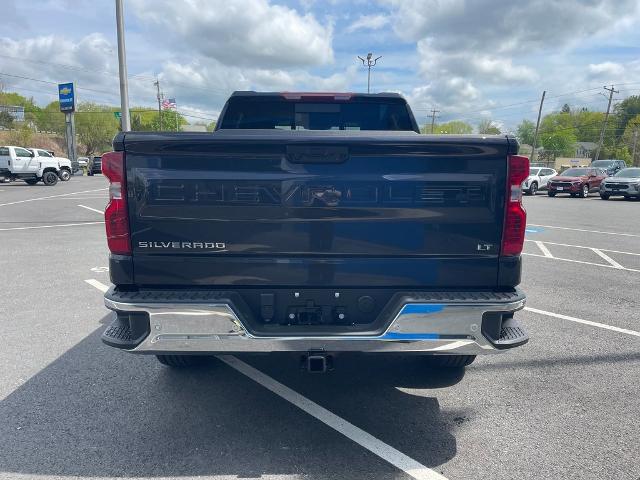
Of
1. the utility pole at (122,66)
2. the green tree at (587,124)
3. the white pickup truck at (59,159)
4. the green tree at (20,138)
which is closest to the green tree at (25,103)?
the green tree at (20,138)

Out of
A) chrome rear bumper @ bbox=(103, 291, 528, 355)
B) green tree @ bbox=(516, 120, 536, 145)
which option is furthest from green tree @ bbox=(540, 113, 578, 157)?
chrome rear bumper @ bbox=(103, 291, 528, 355)

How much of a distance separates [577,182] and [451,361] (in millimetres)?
25475

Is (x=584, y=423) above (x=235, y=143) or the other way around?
the other way around

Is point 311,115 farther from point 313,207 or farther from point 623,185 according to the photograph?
point 623,185

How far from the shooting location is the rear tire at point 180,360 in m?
3.73

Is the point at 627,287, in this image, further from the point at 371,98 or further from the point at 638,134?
the point at 638,134

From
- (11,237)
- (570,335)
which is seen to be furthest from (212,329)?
(11,237)

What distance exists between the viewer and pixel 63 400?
3402 millimetres

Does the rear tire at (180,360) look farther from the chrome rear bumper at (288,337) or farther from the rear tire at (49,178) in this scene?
the rear tire at (49,178)

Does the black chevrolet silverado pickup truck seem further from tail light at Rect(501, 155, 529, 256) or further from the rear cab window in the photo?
the rear cab window

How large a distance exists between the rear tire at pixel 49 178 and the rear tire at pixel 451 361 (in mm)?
30459

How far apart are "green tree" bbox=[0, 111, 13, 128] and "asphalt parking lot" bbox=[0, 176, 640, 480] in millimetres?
93410

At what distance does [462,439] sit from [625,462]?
2.91ft

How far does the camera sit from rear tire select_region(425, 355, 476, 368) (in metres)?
3.68
